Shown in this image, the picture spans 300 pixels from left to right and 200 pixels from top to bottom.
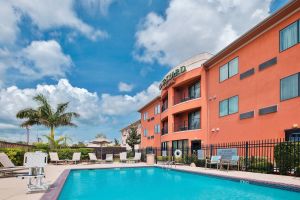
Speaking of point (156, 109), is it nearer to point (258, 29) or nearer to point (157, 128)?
point (157, 128)

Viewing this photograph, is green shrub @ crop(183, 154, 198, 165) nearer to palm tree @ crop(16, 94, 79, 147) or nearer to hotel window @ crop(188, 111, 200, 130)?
hotel window @ crop(188, 111, 200, 130)

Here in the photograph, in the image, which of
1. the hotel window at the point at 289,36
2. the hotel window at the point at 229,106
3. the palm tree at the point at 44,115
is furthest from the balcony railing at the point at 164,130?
the hotel window at the point at 289,36

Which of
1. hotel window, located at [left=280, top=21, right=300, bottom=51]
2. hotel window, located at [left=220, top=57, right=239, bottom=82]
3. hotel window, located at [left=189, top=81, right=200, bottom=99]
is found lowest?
hotel window, located at [left=189, top=81, right=200, bottom=99]

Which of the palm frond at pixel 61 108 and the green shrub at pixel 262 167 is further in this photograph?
the palm frond at pixel 61 108

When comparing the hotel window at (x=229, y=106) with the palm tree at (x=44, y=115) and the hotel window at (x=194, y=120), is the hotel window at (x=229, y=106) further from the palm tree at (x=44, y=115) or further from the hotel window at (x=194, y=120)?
the palm tree at (x=44, y=115)

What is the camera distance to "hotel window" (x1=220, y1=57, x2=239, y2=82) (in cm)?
1948

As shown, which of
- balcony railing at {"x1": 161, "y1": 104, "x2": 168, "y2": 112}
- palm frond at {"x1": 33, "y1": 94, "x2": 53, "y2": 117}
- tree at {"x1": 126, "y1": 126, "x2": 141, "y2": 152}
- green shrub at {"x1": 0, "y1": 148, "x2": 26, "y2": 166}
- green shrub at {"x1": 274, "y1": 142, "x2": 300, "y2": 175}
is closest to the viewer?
green shrub at {"x1": 274, "y1": 142, "x2": 300, "y2": 175}

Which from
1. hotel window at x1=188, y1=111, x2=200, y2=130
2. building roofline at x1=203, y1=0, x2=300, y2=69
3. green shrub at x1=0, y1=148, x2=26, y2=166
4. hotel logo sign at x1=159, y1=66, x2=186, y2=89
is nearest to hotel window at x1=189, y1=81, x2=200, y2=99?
hotel window at x1=188, y1=111, x2=200, y2=130

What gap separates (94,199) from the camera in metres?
8.45

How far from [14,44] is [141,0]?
30.3 ft

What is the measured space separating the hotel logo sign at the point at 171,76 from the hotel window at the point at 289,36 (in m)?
11.4

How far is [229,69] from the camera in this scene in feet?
66.8

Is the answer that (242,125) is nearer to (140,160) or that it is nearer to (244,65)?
(244,65)

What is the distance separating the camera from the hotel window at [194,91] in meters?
25.1
